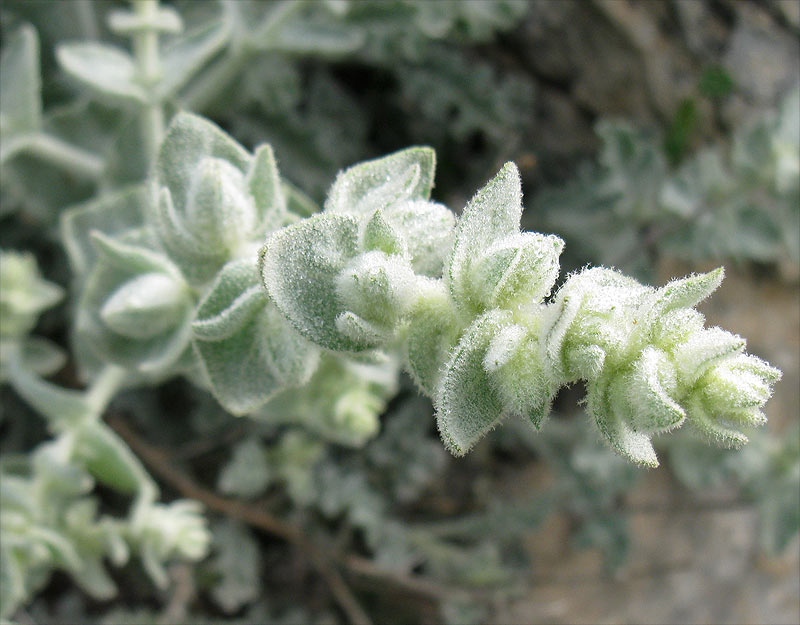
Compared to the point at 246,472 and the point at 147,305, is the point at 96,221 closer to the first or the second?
the point at 147,305

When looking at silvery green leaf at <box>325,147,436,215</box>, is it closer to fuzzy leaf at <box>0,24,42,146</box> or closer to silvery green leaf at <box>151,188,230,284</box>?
silvery green leaf at <box>151,188,230,284</box>

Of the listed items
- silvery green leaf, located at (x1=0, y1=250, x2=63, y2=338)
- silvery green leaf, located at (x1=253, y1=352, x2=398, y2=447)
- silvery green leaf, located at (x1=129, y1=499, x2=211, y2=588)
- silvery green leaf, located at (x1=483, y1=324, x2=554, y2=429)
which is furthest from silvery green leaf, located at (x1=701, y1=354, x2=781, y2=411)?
silvery green leaf, located at (x1=0, y1=250, x2=63, y2=338)

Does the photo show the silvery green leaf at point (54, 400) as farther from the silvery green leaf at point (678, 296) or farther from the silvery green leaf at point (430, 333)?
the silvery green leaf at point (678, 296)

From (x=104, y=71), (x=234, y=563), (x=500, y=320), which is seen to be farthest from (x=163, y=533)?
(x=500, y=320)

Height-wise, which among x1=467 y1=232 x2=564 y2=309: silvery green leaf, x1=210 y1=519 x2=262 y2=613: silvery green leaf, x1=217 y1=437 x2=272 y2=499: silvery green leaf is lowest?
x1=210 y1=519 x2=262 y2=613: silvery green leaf

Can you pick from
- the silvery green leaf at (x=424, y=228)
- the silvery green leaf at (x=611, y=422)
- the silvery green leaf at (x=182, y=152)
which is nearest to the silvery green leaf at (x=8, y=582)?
the silvery green leaf at (x=182, y=152)

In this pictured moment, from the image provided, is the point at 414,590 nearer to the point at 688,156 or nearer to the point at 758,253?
the point at 758,253
